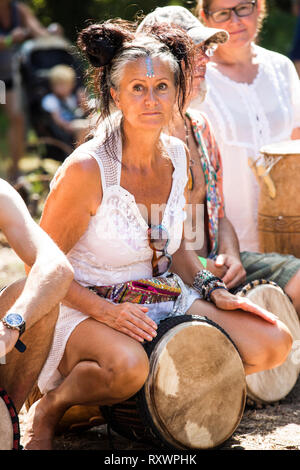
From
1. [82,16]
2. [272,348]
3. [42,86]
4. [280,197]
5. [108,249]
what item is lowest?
[82,16]

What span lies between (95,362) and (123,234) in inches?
19.7

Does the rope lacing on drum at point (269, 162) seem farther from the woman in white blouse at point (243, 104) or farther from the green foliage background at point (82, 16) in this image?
the green foliage background at point (82, 16)

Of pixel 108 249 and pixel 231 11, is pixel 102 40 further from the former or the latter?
pixel 231 11

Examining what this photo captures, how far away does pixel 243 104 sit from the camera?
4.30 m

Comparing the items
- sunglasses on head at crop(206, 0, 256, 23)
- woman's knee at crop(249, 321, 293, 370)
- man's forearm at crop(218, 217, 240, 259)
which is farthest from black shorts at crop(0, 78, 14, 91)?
woman's knee at crop(249, 321, 293, 370)

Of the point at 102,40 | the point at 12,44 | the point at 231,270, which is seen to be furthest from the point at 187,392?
the point at 12,44

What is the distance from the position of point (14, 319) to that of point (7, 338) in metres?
0.07

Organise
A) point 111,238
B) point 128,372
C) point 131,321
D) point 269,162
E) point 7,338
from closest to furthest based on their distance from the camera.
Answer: point 7,338 < point 128,372 < point 131,321 < point 111,238 < point 269,162

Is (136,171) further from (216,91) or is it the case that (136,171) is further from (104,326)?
(216,91)

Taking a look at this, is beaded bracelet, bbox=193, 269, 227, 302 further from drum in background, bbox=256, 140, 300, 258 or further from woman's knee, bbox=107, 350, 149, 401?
drum in background, bbox=256, 140, 300, 258

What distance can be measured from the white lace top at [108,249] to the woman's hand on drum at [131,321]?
0.14 metres

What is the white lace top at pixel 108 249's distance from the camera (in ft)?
10.1

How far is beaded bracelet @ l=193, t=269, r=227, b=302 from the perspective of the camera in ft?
10.9

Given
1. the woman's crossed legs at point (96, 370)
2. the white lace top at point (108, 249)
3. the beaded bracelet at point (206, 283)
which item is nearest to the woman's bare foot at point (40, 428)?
the woman's crossed legs at point (96, 370)
